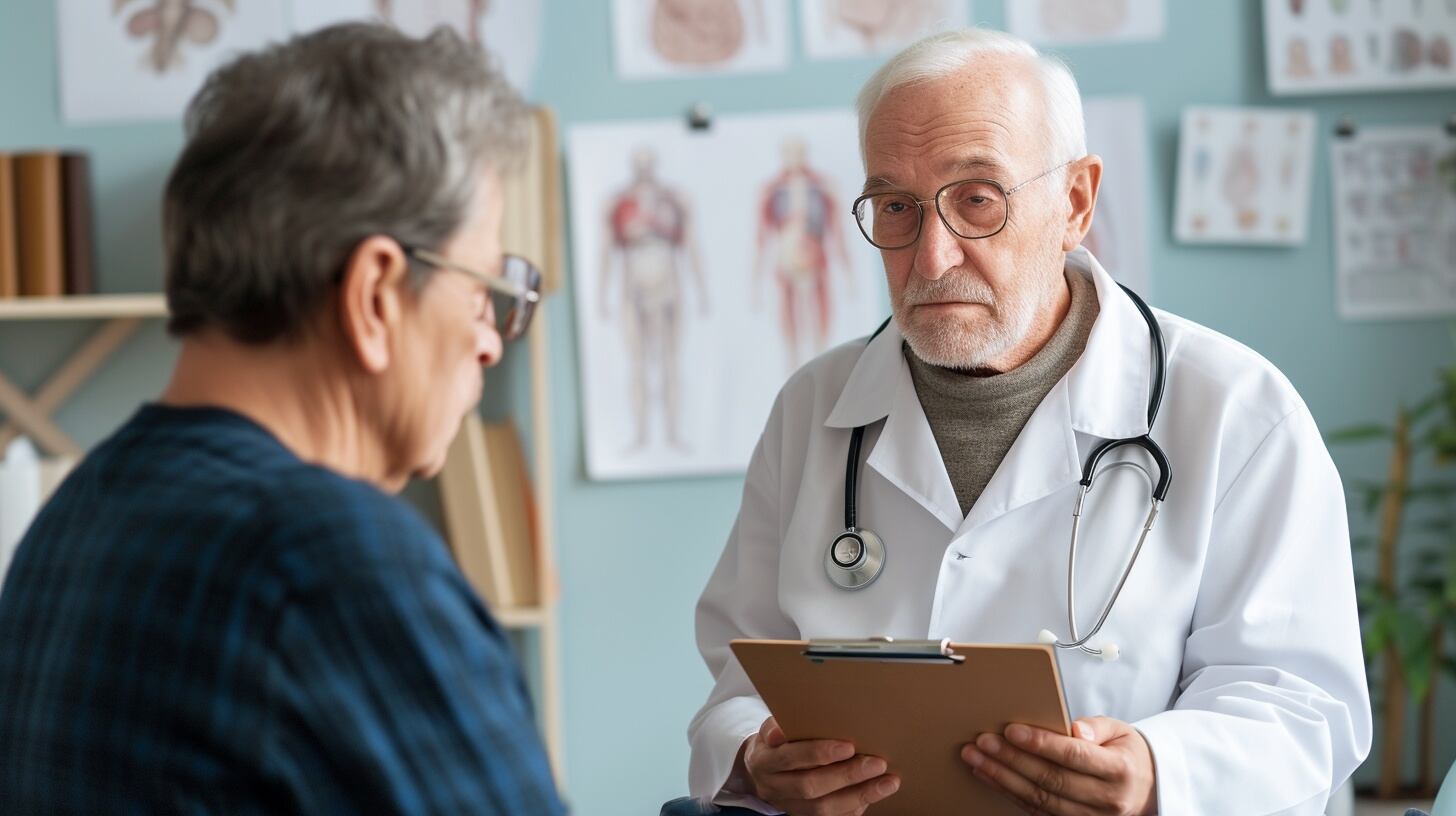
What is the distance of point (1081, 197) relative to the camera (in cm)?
159

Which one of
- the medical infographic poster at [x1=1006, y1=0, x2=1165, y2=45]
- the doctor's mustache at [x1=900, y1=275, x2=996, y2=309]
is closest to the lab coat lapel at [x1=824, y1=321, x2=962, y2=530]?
the doctor's mustache at [x1=900, y1=275, x2=996, y2=309]

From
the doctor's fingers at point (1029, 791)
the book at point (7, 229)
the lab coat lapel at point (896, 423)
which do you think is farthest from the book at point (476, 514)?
the doctor's fingers at point (1029, 791)

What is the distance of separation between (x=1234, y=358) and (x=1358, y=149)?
4.68 feet

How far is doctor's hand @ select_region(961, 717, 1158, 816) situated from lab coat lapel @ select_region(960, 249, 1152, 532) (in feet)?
0.88

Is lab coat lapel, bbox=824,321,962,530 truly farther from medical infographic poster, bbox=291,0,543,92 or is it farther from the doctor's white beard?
medical infographic poster, bbox=291,0,543,92

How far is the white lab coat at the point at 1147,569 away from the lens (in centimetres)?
131

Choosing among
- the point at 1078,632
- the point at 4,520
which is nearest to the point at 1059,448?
the point at 1078,632

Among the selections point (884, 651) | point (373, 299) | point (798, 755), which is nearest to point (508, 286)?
point (373, 299)

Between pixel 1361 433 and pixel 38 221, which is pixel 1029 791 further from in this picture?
pixel 38 221

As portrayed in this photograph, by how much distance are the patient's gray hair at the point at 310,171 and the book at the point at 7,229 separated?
6.20 ft

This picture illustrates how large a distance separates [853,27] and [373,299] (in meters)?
1.98

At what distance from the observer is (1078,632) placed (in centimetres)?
138

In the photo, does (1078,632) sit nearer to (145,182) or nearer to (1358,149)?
(1358,149)

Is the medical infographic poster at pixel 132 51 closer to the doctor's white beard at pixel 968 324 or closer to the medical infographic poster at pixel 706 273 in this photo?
the medical infographic poster at pixel 706 273
